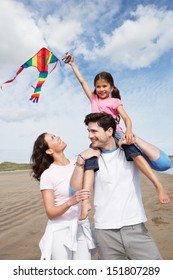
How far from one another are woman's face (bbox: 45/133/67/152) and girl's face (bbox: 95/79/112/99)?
1189mm

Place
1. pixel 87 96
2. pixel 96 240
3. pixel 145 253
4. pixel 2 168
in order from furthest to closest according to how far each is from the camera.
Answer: pixel 2 168, pixel 87 96, pixel 96 240, pixel 145 253

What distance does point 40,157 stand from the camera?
147 inches

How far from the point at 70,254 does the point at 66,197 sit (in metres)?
0.54

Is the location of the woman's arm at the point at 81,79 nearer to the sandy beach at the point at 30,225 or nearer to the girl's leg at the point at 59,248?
the girl's leg at the point at 59,248

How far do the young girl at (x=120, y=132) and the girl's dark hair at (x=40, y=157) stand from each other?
0.73 m

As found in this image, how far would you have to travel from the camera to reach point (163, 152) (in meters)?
3.13

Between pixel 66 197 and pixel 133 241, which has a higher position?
pixel 66 197

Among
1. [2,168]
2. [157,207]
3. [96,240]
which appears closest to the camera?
[96,240]

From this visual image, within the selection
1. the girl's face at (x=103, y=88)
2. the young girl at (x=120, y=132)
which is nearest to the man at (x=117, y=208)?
the young girl at (x=120, y=132)

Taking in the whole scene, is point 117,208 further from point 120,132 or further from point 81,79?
point 81,79
